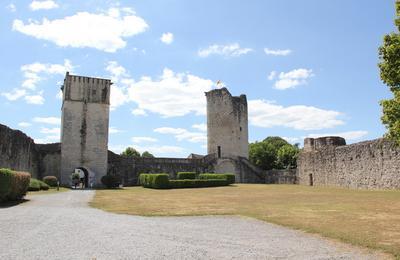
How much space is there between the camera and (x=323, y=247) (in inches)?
289

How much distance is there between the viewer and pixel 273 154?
63469 mm

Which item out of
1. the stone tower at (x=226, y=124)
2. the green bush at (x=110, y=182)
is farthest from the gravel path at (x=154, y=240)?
the stone tower at (x=226, y=124)

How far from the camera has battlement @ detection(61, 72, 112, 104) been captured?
3662 cm

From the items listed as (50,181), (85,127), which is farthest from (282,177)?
Result: (50,181)

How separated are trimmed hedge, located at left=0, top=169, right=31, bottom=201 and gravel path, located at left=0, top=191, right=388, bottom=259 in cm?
407

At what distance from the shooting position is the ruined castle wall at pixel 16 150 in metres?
23.1

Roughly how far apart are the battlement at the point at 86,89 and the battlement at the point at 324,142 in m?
21.5

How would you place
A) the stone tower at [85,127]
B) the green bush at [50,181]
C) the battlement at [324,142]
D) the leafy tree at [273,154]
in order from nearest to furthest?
the green bush at [50,181] → the battlement at [324,142] → the stone tower at [85,127] → the leafy tree at [273,154]

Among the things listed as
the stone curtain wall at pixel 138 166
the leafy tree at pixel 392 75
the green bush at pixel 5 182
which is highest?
the leafy tree at pixel 392 75

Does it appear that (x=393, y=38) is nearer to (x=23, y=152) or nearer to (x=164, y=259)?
(x=164, y=259)

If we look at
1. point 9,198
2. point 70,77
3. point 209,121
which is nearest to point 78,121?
point 70,77

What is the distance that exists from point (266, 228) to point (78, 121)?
3049cm

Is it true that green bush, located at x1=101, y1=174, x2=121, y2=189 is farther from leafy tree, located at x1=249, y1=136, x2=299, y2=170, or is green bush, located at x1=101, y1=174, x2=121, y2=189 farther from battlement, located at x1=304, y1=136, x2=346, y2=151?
leafy tree, located at x1=249, y1=136, x2=299, y2=170

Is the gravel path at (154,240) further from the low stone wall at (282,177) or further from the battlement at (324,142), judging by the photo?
the low stone wall at (282,177)
